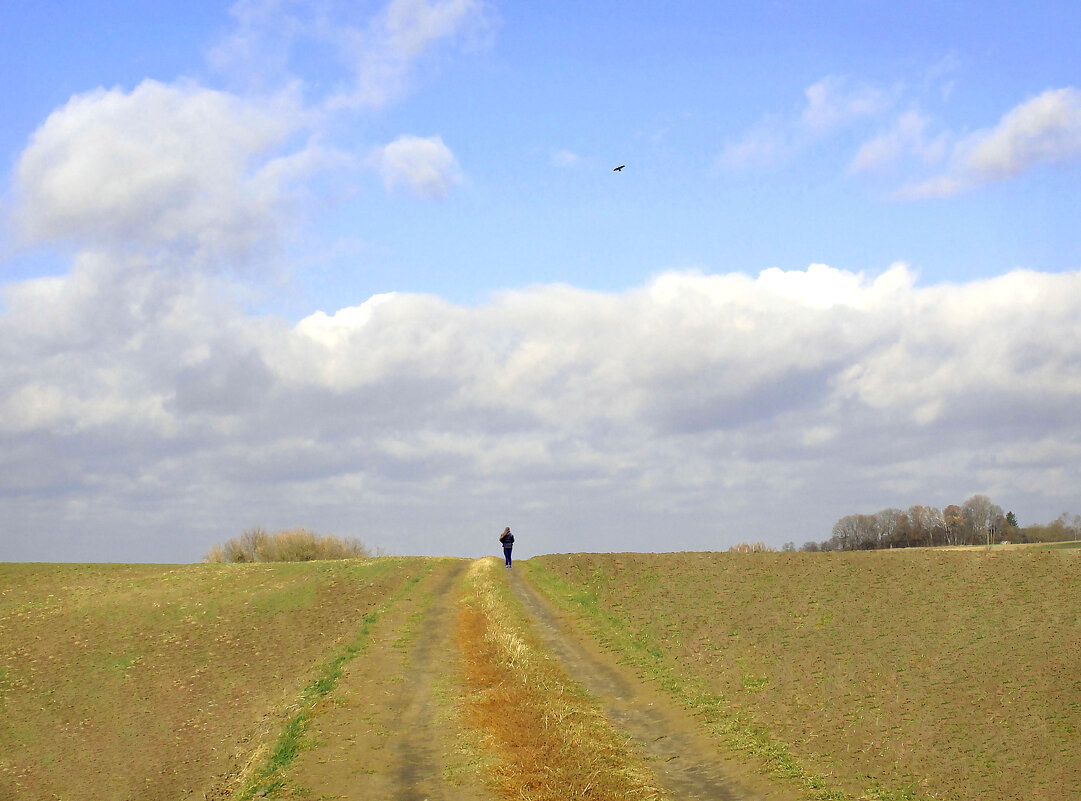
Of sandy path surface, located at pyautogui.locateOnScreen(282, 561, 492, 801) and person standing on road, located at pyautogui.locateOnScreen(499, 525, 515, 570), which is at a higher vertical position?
person standing on road, located at pyautogui.locateOnScreen(499, 525, 515, 570)

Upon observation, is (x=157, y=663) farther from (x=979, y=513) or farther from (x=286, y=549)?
(x=979, y=513)

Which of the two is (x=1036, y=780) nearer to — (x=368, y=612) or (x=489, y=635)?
(x=489, y=635)

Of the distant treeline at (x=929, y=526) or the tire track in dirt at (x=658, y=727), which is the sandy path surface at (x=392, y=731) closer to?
the tire track in dirt at (x=658, y=727)

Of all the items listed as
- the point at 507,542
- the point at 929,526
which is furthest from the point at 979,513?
the point at 507,542

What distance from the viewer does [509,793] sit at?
52.7 feet

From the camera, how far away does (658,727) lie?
67.6 feet

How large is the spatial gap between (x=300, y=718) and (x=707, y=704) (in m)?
11.0

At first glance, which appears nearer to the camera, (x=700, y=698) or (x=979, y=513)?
(x=700, y=698)

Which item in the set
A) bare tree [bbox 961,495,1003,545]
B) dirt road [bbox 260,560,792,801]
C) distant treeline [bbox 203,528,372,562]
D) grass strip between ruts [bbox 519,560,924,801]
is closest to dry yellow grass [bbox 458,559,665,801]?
dirt road [bbox 260,560,792,801]

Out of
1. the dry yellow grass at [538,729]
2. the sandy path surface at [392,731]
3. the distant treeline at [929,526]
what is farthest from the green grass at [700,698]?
the distant treeline at [929,526]

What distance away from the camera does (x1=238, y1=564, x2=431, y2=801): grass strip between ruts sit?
691 inches

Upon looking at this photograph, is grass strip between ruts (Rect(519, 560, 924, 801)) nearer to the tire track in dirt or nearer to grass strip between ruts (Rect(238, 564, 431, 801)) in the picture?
the tire track in dirt

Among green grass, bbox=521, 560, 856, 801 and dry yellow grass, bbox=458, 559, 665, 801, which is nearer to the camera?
dry yellow grass, bbox=458, 559, 665, 801

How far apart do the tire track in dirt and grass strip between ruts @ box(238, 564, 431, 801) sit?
6.98m
